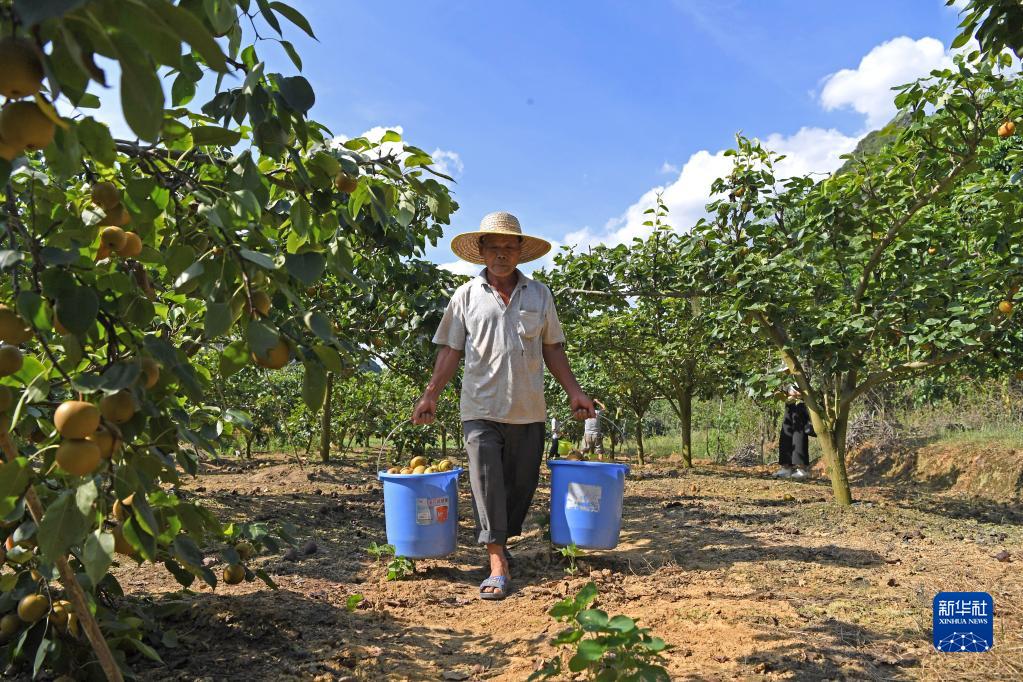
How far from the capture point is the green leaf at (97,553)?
112 cm

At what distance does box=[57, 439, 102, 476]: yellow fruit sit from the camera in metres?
1.05

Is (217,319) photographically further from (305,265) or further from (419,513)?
(419,513)

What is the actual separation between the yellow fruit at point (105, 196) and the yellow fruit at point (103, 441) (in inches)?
24.1

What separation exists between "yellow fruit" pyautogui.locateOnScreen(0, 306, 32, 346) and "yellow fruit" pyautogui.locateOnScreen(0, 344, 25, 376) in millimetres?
32

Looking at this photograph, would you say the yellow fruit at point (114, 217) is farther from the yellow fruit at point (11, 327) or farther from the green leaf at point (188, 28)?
the green leaf at point (188, 28)

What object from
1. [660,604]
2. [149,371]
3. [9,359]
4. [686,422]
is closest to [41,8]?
[149,371]

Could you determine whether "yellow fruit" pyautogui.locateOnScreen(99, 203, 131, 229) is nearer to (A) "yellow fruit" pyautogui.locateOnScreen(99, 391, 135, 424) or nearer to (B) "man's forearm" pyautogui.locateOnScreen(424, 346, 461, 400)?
(A) "yellow fruit" pyautogui.locateOnScreen(99, 391, 135, 424)

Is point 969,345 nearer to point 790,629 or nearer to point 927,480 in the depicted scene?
point 790,629

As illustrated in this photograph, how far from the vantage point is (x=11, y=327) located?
1209 millimetres

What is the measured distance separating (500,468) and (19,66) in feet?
9.87

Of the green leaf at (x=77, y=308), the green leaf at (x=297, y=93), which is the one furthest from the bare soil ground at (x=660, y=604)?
the green leaf at (x=297, y=93)

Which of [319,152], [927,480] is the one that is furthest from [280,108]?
[927,480]

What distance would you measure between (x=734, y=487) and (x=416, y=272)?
507 cm

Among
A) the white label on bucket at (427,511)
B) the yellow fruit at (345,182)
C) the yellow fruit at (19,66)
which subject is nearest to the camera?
the yellow fruit at (19,66)
